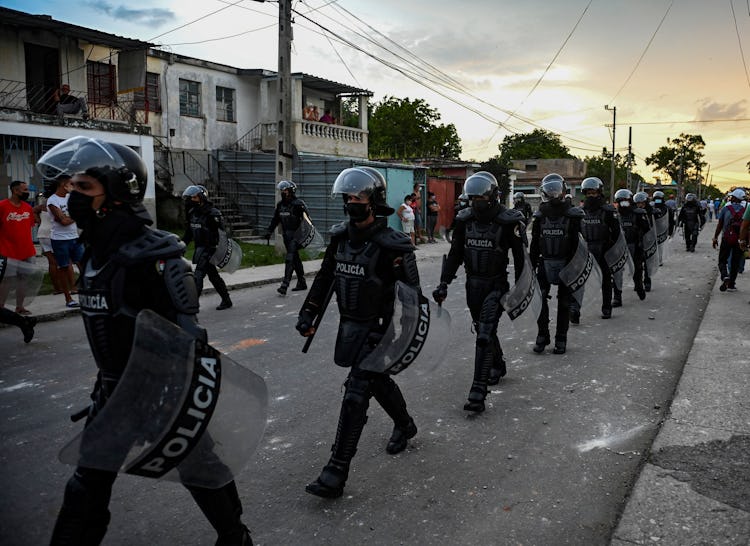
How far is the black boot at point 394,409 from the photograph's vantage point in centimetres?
392

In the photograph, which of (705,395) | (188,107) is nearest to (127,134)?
(188,107)

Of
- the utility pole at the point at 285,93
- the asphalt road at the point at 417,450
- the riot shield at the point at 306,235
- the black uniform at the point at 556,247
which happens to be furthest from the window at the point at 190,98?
the black uniform at the point at 556,247

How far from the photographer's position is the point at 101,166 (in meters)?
2.59

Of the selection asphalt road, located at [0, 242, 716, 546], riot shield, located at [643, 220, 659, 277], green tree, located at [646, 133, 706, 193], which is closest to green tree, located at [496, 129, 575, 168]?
green tree, located at [646, 133, 706, 193]

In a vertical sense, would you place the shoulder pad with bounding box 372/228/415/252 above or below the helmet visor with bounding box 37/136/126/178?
below

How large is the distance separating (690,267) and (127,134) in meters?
15.4

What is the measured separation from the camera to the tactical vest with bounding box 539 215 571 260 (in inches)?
266

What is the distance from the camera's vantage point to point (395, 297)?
3801 mm

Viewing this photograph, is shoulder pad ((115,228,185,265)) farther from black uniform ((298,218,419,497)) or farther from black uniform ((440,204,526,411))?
black uniform ((440,204,526,411))

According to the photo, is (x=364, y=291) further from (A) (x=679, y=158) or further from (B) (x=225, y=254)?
(A) (x=679, y=158)

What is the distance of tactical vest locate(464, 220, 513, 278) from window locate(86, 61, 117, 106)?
61.4ft

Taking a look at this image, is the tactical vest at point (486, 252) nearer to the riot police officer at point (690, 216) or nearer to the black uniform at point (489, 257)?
the black uniform at point (489, 257)

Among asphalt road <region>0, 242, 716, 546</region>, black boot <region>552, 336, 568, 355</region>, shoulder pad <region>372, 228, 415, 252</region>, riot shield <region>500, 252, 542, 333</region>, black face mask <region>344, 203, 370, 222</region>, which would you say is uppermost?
black face mask <region>344, 203, 370, 222</region>

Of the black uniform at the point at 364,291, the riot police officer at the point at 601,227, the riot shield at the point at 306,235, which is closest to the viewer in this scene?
the black uniform at the point at 364,291
